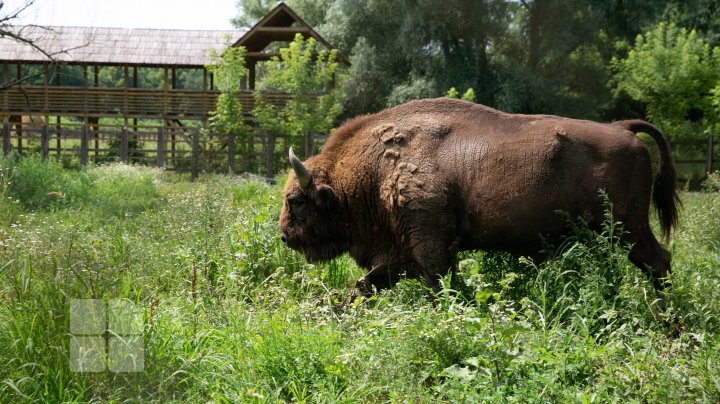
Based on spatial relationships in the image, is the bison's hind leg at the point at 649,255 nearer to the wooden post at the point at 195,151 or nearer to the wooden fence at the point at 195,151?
the wooden fence at the point at 195,151

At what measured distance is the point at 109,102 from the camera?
31.6m

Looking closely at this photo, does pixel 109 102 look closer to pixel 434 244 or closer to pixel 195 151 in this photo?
pixel 195 151

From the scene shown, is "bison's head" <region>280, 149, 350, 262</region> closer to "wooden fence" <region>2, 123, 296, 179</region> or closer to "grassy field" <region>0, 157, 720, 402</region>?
"grassy field" <region>0, 157, 720, 402</region>

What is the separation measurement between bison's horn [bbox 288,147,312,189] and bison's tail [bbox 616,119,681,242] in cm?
279

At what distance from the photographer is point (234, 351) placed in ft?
15.9

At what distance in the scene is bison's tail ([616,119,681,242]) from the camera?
6.33 metres

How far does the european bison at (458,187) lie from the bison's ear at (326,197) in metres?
0.01

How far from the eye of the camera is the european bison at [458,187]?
589 centimetres

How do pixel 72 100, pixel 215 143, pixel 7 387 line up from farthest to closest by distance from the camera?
pixel 72 100 → pixel 215 143 → pixel 7 387

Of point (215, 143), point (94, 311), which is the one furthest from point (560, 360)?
point (215, 143)

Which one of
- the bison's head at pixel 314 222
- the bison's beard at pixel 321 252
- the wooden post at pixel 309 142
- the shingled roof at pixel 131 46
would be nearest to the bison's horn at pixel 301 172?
the bison's head at pixel 314 222

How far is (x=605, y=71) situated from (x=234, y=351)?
109 feet

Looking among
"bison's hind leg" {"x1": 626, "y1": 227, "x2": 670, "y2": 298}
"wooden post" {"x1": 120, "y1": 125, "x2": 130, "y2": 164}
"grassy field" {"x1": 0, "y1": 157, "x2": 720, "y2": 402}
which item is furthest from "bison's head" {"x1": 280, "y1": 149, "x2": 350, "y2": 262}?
"wooden post" {"x1": 120, "y1": 125, "x2": 130, "y2": 164}

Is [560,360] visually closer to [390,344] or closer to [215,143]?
[390,344]
